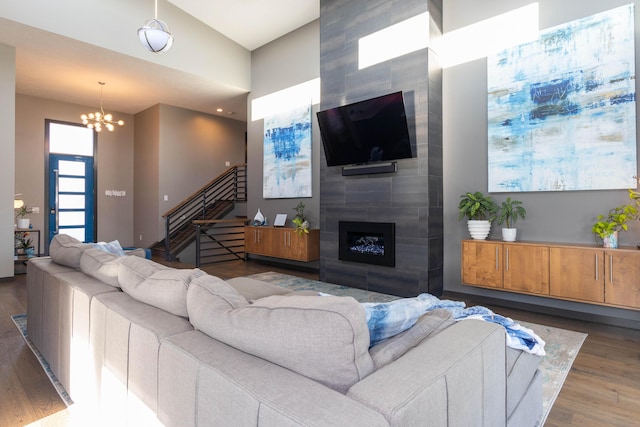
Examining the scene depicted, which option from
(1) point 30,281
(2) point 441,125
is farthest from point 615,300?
(1) point 30,281

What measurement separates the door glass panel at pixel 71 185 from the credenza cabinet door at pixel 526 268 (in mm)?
9051

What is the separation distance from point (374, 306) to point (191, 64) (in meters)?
6.36

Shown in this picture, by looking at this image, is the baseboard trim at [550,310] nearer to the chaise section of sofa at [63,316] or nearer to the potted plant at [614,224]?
the potted plant at [614,224]

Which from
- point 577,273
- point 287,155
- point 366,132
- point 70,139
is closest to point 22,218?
point 70,139

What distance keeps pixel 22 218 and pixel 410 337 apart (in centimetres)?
850

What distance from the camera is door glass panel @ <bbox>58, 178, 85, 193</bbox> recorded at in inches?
318

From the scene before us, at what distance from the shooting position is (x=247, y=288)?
7.39ft

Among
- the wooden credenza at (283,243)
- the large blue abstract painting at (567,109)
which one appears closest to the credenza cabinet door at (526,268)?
the large blue abstract painting at (567,109)

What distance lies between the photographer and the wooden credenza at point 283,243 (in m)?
5.92

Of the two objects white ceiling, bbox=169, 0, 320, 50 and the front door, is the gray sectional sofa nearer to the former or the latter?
white ceiling, bbox=169, 0, 320, 50

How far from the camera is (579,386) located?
2270 millimetres

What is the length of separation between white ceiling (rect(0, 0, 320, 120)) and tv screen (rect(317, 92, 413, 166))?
217cm

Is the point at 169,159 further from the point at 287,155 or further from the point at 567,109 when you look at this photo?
the point at 567,109

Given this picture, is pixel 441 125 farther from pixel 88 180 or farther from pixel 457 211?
pixel 88 180
